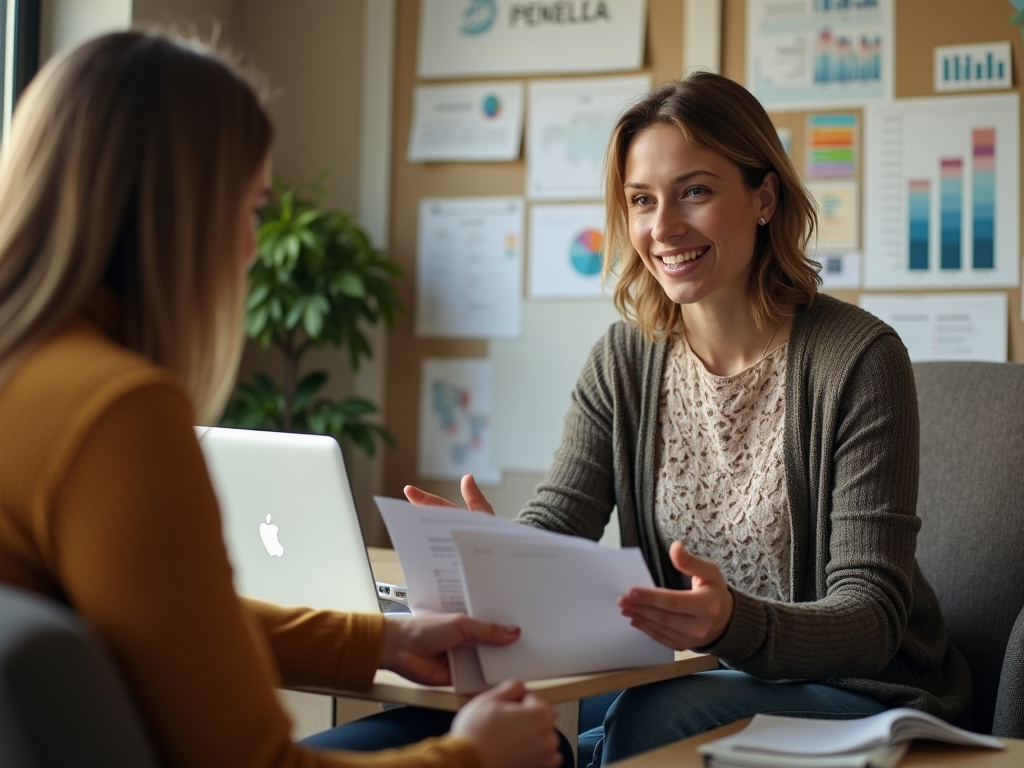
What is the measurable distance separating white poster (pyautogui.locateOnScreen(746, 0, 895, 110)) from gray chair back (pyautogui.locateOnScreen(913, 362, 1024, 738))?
1.36 metres

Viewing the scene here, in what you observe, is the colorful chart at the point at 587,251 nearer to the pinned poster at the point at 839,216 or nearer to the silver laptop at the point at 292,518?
the pinned poster at the point at 839,216

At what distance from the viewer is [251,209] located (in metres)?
0.95

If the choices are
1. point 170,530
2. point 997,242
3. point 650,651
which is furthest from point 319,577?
point 997,242

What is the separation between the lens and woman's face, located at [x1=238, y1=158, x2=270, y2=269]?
91 centimetres

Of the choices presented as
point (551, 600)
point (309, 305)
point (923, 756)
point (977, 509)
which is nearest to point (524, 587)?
point (551, 600)

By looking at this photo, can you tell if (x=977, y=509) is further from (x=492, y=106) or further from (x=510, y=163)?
(x=492, y=106)

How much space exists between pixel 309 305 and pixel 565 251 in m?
0.77

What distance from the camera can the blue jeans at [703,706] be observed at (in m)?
1.31

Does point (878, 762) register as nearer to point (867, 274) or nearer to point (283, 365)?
point (867, 274)

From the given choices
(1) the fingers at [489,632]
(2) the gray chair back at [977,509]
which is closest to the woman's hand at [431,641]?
(1) the fingers at [489,632]

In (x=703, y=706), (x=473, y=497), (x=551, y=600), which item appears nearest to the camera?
(x=551, y=600)

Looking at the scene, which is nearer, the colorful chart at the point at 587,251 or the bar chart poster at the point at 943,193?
the bar chart poster at the point at 943,193

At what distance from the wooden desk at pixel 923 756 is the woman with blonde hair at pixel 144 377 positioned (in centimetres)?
15

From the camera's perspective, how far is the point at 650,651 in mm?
1246
